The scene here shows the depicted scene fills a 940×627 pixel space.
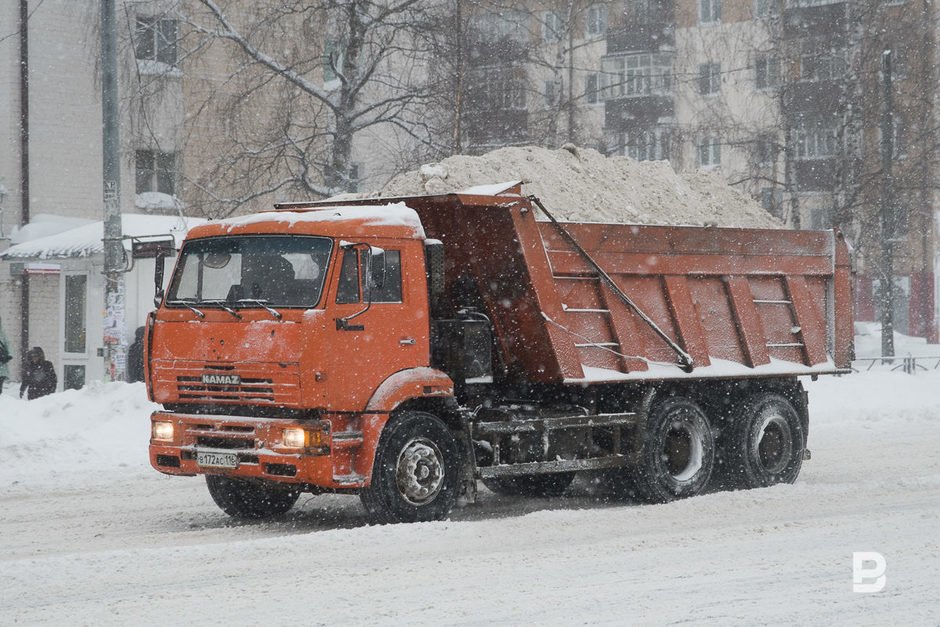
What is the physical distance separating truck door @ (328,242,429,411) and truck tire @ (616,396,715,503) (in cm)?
278

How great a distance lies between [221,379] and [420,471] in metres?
1.73

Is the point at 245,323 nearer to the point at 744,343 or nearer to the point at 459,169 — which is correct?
the point at 459,169

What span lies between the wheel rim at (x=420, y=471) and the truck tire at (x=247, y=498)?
1314mm

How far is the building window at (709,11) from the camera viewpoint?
53.0 metres

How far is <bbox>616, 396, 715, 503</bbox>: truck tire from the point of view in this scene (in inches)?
493

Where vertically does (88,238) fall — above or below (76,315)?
above

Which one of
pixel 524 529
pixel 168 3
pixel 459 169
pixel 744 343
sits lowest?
pixel 524 529

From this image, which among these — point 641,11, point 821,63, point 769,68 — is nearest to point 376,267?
point 821,63

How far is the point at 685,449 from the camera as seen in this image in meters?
13.1

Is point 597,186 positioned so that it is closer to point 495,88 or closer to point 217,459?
point 217,459

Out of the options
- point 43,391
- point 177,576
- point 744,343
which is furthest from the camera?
point 43,391

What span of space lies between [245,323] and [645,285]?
4.04 m

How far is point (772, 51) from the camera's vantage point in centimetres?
3484

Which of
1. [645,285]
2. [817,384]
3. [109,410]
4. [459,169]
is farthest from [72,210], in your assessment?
[645,285]
